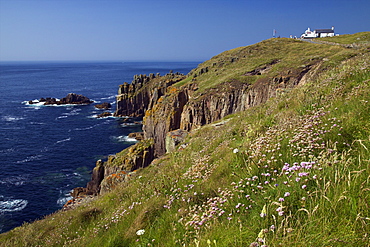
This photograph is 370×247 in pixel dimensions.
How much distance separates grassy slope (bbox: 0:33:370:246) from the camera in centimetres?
285

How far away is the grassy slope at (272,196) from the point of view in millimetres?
2846

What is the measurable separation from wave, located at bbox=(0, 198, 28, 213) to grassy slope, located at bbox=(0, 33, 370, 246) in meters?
28.6

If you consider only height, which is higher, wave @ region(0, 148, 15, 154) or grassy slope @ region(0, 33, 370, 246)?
grassy slope @ region(0, 33, 370, 246)

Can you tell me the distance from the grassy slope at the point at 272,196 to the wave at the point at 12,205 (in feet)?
93.7

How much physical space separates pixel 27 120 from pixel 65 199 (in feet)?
169

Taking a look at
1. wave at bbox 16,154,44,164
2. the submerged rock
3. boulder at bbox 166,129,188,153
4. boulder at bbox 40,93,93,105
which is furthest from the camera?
boulder at bbox 40,93,93,105

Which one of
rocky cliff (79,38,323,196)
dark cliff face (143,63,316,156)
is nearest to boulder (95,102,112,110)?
dark cliff face (143,63,316,156)

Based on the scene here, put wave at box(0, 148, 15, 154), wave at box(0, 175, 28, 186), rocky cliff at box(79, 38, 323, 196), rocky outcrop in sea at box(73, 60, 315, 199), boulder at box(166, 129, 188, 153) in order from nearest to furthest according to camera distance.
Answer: boulder at box(166, 129, 188, 153)
rocky outcrop in sea at box(73, 60, 315, 199)
rocky cliff at box(79, 38, 323, 196)
wave at box(0, 175, 28, 186)
wave at box(0, 148, 15, 154)

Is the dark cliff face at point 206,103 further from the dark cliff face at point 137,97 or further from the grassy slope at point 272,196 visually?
the dark cliff face at point 137,97

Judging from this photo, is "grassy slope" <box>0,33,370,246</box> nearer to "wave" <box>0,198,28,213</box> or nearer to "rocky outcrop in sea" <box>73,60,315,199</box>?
"rocky outcrop in sea" <box>73,60,315,199</box>

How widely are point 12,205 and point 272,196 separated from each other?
131 ft

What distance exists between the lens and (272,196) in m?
3.77

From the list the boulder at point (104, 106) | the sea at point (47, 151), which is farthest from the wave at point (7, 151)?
the boulder at point (104, 106)

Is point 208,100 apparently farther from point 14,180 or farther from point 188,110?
point 14,180
